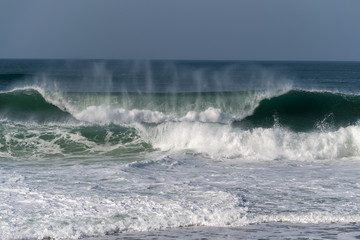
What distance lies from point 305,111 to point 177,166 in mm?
8781

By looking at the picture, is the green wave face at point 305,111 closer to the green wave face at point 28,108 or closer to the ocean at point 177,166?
the ocean at point 177,166

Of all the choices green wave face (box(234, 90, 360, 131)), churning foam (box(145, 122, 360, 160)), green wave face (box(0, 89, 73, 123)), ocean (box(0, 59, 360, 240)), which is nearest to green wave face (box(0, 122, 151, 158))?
ocean (box(0, 59, 360, 240))

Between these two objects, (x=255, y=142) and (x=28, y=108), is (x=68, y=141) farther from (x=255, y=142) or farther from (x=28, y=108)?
(x=255, y=142)

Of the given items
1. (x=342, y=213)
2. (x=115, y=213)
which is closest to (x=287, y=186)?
(x=342, y=213)

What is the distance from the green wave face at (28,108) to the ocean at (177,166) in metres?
0.05

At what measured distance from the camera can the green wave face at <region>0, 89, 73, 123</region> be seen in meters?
18.3

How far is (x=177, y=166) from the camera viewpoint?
40.2 feet

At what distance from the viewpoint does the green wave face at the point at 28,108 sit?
18283 mm

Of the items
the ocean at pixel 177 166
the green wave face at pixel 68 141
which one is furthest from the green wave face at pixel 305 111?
the green wave face at pixel 68 141

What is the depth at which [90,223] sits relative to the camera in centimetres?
804

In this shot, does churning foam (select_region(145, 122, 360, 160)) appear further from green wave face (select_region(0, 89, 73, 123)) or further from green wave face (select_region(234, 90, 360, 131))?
green wave face (select_region(0, 89, 73, 123))

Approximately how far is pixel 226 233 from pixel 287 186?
2.95 m

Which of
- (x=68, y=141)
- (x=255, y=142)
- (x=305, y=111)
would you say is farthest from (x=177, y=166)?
(x=305, y=111)

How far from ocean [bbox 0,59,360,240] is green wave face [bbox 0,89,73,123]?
0.05 m
